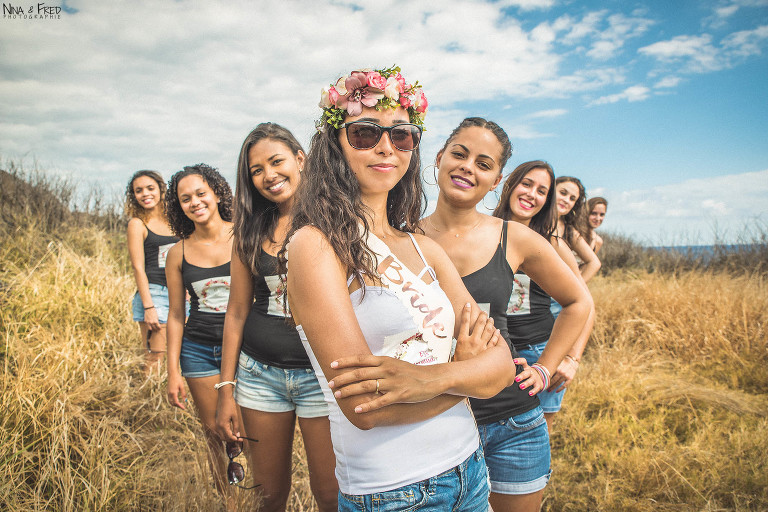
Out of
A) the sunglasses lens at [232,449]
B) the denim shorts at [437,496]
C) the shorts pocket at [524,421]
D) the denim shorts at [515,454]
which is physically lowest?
the sunglasses lens at [232,449]

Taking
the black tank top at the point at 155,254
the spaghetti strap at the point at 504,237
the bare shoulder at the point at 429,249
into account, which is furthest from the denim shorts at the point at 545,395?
the black tank top at the point at 155,254

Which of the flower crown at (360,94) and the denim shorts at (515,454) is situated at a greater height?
the flower crown at (360,94)

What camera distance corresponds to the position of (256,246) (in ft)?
7.41

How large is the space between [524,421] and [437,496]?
785 mm

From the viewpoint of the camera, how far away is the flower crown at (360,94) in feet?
5.11

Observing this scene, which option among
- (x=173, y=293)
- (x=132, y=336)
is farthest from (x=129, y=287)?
(x=173, y=293)

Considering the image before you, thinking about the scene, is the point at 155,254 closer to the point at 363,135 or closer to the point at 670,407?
the point at 363,135

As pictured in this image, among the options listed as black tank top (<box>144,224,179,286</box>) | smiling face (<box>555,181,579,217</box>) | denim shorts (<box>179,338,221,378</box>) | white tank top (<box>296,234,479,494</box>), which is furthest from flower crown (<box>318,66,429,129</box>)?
black tank top (<box>144,224,179,286</box>)

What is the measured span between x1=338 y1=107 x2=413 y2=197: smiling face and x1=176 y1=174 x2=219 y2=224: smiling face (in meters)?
1.86

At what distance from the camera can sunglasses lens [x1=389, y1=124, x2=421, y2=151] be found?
157 cm

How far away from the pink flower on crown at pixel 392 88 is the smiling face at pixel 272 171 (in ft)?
3.42

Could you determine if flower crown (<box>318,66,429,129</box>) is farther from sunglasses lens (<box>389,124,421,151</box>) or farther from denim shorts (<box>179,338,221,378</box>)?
denim shorts (<box>179,338,221,378</box>)

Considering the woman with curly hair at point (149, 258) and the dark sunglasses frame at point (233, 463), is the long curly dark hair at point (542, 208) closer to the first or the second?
the dark sunglasses frame at point (233, 463)

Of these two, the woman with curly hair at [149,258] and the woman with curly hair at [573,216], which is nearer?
the woman with curly hair at [573,216]
